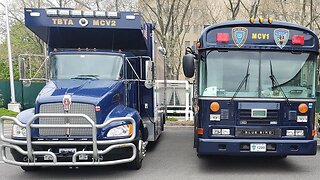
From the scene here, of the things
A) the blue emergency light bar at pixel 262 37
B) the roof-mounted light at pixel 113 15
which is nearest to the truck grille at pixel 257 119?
the blue emergency light bar at pixel 262 37

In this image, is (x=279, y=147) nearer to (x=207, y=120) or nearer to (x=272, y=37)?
(x=207, y=120)

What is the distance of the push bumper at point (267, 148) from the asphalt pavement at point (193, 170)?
49 centimetres

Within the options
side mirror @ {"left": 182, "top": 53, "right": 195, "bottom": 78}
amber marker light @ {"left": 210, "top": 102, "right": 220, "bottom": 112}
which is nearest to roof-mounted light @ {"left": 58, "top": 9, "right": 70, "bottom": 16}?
side mirror @ {"left": 182, "top": 53, "right": 195, "bottom": 78}

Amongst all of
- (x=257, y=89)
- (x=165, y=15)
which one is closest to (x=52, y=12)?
(x=257, y=89)

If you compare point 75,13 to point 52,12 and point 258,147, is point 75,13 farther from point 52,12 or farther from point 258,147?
point 258,147

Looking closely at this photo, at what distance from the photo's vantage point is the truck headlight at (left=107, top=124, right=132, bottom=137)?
19.9 feet

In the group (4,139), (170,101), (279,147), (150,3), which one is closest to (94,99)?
(4,139)

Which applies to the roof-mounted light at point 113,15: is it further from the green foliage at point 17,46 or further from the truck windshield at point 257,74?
the green foliage at point 17,46

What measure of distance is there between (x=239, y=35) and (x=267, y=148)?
7.40ft

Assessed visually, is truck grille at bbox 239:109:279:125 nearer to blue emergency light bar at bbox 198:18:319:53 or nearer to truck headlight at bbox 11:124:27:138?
blue emergency light bar at bbox 198:18:319:53

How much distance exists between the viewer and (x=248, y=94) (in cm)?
640

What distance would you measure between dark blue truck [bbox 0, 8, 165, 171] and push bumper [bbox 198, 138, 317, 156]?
1553 mm

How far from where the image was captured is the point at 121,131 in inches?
240

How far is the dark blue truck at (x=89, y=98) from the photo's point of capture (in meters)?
5.89
